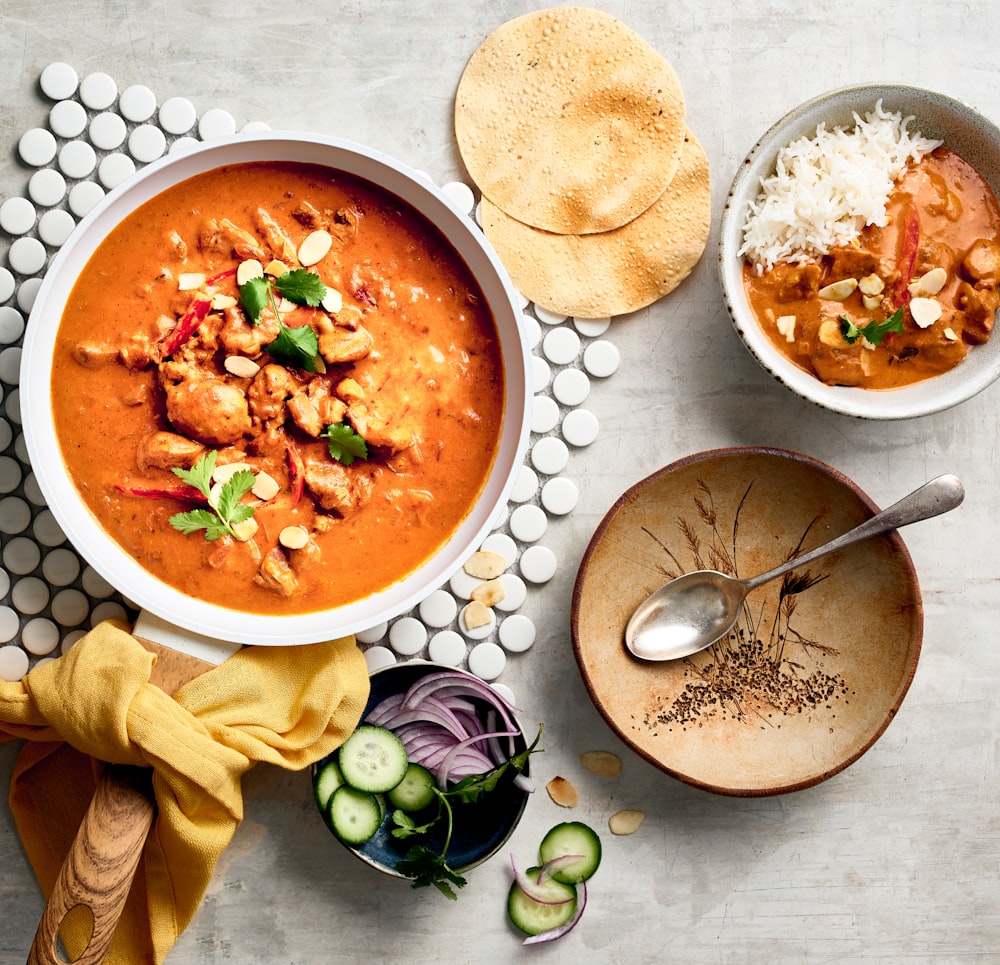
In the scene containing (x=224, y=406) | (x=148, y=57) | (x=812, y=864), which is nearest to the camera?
(x=224, y=406)

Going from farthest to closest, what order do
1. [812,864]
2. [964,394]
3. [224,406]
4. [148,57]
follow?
[812,864]
[148,57]
[964,394]
[224,406]

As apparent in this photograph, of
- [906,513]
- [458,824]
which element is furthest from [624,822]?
[906,513]

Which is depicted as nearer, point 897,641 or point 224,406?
point 224,406

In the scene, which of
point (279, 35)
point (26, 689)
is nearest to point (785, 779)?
point (26, 689)

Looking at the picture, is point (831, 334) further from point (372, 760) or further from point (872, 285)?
point (372, 760)

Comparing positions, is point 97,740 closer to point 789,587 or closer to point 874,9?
point 789,587

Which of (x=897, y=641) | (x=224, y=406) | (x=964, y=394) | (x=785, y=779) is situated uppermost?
(x=224, y=406)

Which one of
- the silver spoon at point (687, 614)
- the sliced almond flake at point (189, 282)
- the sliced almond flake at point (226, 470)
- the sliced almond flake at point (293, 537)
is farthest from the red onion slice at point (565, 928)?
the sliced almond flake at point (189, 282)

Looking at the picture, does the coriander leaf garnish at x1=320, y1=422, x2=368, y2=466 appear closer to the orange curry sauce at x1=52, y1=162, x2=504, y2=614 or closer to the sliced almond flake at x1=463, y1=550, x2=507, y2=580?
the orange curry sauce at x1=52, y1=162, x2=504, y2=614
